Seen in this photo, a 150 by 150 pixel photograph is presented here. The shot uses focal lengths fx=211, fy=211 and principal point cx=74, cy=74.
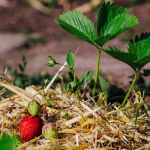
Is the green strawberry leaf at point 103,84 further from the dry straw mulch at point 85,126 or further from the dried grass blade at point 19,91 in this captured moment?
the dried grass blade at point 19,91

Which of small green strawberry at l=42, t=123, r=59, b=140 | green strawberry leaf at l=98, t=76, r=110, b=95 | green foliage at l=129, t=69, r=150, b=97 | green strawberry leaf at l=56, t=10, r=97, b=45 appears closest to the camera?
small green strawberry at l=42, t=123, r=59, b=140

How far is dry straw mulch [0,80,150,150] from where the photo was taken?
0.92m

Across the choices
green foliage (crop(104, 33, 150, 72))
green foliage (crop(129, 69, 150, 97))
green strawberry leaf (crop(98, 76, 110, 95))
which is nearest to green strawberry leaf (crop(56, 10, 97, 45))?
green foliage (crop(104, 33, 150, 72))

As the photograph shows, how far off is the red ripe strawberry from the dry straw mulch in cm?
3

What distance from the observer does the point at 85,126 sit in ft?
3.24

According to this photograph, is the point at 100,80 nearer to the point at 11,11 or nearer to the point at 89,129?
the point at 89,129

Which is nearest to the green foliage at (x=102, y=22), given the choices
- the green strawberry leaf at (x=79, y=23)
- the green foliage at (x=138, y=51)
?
the green strawberry leaf at (x=79, y=23)

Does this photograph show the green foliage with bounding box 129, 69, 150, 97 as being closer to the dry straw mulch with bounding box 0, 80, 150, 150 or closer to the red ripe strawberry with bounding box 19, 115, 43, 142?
the dry straw mulch with bounding box 0, 80, 150, 150

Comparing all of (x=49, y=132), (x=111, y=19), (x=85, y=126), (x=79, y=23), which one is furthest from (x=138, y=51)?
(x=49, y=132)

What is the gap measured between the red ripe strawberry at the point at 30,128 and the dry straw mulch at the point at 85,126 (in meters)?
0.03

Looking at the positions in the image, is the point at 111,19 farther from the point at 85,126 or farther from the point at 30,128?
the point at 30,128

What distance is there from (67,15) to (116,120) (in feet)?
1.87

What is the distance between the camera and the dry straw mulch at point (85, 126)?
0.92 metres

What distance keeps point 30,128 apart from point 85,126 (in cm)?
25
